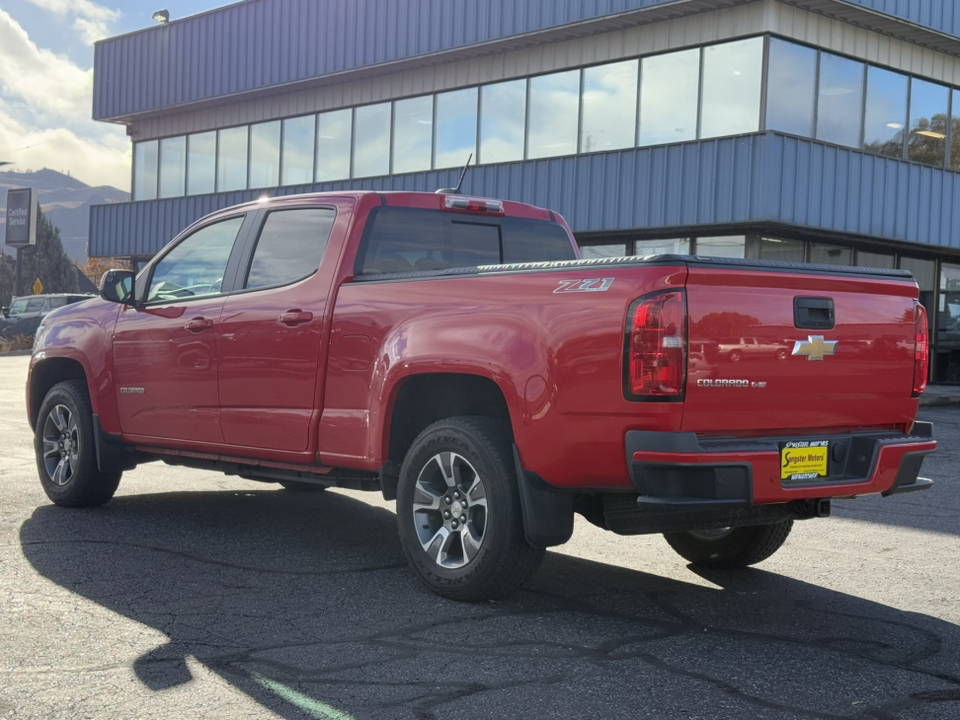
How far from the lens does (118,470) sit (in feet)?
25.0

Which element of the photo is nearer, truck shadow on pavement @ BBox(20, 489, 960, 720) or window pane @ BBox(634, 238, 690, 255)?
truck shadow on pavement @ BBox(20, 489, 960, 720)

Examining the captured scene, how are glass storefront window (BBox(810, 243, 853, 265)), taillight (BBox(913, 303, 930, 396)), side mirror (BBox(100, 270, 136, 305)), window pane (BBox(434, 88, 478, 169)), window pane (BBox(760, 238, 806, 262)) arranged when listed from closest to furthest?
taillight (BBox(913, 303, 930, 396))
side mirror (BBox(100, 270, 136, 305))
window pane (BBox(760, 238, 806, 262))
glass storefront window (BBox(810, 243, 853, 265))
window pane (BBox(434, 88, 478, 169))

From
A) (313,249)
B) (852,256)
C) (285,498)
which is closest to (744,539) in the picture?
(313,249)

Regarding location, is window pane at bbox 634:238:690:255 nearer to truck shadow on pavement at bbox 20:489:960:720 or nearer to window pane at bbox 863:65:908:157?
window pane at bbox 863:65:908:157

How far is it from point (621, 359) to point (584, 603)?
1.39 metres

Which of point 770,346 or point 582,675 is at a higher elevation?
point 770,346

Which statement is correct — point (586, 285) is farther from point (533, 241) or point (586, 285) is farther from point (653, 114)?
point (653, 114)

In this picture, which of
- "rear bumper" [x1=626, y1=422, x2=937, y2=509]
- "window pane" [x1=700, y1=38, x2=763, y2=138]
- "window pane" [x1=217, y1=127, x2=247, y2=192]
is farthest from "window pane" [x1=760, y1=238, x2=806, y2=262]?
"rear bumper" [x1=626, y1=422, x2=937, y2=509]

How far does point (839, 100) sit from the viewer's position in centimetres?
1922

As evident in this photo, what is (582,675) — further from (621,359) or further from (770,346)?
(770,346)

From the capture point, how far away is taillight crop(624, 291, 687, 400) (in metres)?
4.42

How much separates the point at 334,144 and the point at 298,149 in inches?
50.5

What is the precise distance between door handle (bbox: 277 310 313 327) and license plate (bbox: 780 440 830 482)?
2.63 m

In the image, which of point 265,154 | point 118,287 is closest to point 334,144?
point 265,154
